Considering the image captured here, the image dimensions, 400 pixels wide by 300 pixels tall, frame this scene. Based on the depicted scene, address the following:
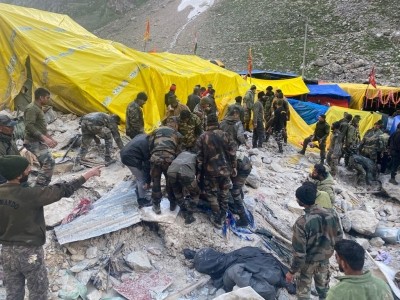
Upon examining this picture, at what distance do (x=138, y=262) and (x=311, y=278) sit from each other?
2.04m

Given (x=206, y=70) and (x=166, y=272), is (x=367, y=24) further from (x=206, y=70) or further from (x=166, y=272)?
(x=166, y=272)

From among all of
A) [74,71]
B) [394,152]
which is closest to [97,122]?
[74,71]

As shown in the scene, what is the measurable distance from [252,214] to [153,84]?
15.9 ft

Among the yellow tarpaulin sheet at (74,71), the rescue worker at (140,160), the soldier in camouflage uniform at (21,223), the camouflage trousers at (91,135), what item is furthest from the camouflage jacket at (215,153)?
the yellow tarpaulin sheet at (74,71)

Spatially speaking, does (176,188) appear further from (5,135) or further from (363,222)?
(363,222)

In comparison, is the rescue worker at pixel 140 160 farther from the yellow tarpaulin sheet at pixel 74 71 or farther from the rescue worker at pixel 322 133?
the rescue worker at pixel 322 133

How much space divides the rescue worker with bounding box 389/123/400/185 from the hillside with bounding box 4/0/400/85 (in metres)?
17.2

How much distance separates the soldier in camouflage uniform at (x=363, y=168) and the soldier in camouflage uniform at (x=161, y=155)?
244 inches

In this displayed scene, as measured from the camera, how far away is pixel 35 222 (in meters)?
2.98

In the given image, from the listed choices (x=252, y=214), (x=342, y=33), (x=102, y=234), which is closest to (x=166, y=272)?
(x=102, y=234)

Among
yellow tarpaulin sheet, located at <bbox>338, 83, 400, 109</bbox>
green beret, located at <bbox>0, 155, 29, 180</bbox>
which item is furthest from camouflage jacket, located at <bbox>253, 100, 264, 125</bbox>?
yellow tarpaulin sheet, located at <bbox>338, 83, 400, 109</bbox>

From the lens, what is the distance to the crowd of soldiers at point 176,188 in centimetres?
286

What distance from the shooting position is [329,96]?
628 inches

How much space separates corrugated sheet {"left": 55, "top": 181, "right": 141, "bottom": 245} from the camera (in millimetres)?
4531
